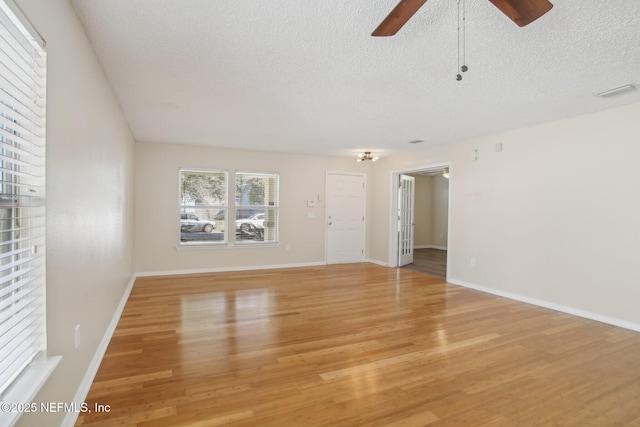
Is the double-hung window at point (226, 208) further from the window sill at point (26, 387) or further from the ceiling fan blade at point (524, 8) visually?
the ceiling fan blade at point (524, 8)

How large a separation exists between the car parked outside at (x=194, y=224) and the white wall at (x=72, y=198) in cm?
304

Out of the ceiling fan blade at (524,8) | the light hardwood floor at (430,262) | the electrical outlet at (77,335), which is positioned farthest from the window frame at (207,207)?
the ceiling fan blade at (524,8)

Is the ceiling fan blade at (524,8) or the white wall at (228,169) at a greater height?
the ceiling fan blade at (524,8)

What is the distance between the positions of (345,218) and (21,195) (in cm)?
629

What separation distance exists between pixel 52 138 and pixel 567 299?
5185 millimetres

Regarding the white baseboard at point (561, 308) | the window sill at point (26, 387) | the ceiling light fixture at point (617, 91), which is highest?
the ceiling light fixture at point (617, 91)

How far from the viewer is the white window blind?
3.80ft

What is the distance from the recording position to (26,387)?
4.09 feet

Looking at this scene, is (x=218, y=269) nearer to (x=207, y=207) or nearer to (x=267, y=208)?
(x=207, y=207)

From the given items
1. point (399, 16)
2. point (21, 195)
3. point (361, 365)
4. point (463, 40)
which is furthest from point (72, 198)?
point (463, 40)

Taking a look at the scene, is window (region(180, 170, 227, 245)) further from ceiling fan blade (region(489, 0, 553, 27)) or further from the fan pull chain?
ceiling fan blade (region(489, 0, 553, 27))

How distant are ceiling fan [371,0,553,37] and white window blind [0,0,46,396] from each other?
1.61 meters

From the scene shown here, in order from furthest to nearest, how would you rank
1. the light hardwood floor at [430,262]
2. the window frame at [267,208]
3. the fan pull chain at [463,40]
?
the light hardwood floor at [430,262] < the window frame at [267,208] < the fan pull chain at [463,40]

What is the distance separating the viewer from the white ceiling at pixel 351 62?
1965mm
